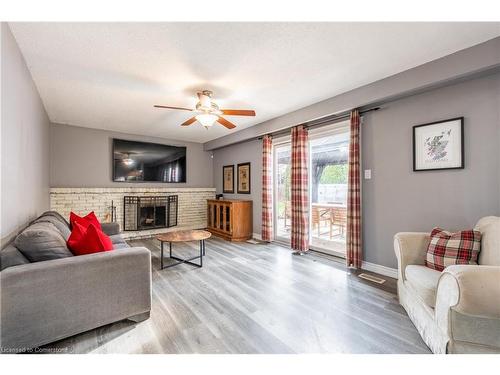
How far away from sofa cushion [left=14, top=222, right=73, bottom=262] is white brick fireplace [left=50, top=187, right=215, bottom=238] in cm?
325

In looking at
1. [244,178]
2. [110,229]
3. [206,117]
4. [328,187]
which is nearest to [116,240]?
[110,229]

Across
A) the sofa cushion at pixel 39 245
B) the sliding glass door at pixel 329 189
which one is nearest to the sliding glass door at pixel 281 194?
the sliding glass door at pixel 329 189

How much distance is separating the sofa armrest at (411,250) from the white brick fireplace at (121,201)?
4.68 meters

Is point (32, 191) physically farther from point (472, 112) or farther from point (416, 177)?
point (472, 112)

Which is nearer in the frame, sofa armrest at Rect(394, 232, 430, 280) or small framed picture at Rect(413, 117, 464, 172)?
sofa armrest at Rect(394, 232, 430, 280)

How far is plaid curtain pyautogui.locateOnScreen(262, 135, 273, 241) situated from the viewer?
14.4 ft

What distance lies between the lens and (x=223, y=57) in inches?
82.0

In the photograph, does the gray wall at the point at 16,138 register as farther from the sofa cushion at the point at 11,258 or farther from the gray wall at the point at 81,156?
the gray wall at the point at 81,156

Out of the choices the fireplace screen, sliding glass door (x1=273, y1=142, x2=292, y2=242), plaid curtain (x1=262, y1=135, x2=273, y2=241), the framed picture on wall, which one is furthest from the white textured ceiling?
the framed picture on wall

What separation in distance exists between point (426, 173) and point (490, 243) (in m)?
0.96

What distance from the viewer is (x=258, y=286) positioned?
249cm

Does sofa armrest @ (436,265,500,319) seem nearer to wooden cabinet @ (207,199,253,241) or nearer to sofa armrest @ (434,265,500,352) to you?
sofa armrest @ (434,265,500,352)

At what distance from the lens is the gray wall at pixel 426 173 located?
81.7 inches
